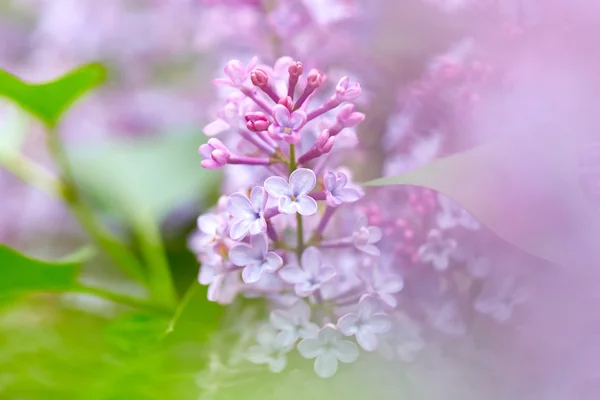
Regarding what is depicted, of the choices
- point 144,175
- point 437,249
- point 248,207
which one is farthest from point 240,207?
point 144,175

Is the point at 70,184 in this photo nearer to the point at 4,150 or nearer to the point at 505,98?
the point at 4,150

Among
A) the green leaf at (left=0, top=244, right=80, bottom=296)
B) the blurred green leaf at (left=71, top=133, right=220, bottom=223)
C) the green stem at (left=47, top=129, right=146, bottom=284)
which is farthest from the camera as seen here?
the blurred green leaf at (left=71, top=133, right=220, bottom=223)

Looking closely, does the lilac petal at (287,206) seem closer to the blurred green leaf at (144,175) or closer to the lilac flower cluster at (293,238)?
the lilac flower cluster at (293,238)

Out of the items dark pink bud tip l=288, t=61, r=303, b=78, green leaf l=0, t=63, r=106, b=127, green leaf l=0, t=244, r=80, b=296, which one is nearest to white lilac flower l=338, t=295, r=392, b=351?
dark pink bud tip l=288, t=61, r=303, b=78

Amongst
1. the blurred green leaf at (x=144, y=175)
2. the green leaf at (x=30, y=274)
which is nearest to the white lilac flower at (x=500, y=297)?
the green leaf at (x=30, y=274)

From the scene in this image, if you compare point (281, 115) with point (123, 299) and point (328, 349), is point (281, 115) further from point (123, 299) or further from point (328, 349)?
point (123, 299)

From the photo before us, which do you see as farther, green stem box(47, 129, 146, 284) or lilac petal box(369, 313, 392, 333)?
green stem box(47, 129, 146, 284)

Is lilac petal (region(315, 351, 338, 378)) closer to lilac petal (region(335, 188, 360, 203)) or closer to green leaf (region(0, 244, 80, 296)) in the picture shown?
lilac petal (region(335, 188, 360, 203))

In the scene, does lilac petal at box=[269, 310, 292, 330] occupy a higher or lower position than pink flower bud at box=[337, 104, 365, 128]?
lower
